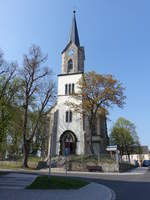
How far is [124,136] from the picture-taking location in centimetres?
5800

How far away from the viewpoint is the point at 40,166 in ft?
98.5

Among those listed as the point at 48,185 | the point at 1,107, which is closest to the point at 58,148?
the point at 1,107

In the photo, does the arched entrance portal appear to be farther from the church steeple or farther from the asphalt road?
the asphalt road

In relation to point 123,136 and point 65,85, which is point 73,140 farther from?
point 123,136

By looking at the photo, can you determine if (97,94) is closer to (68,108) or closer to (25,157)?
(68,108)

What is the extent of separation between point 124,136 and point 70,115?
2520 centimetres

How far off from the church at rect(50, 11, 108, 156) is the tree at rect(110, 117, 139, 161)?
45.3 ft

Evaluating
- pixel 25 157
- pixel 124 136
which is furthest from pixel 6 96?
pixel 124 136

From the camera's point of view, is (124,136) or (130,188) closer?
(130,188)

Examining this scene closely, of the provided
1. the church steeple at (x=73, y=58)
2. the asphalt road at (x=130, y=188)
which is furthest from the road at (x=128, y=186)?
the church steeple at (x=73, y=58)

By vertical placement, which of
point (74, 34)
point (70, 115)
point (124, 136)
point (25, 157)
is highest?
point (74, 34)

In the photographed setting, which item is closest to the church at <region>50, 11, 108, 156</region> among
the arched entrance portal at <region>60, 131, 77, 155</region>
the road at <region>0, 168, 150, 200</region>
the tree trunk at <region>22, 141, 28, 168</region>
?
the arched entrance portal at <region>60, 131, 77, 155</region>

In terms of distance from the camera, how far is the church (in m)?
36.9

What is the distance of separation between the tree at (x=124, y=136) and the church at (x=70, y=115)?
543 inches
